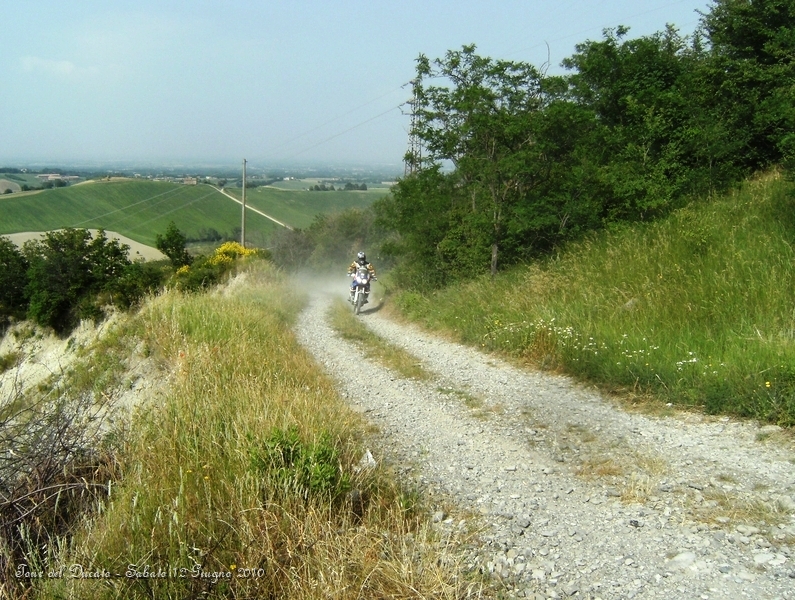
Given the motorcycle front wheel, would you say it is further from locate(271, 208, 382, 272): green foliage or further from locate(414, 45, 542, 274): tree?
locate(271, 208, 382, 272): green foliage

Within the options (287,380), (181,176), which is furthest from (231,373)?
(181,176)

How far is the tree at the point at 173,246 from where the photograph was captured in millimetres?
30536

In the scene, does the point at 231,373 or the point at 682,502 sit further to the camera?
the point at 231,373

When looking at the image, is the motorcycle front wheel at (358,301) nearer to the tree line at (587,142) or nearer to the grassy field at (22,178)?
the tree line at (587,142)

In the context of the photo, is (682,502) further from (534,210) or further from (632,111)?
(632,111)

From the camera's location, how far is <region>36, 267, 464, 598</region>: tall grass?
3.28 metres

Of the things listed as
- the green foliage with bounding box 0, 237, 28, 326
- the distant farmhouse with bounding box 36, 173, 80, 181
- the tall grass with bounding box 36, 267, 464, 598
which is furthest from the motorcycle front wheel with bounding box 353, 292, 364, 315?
the distant farmhouse with bounding box 36, 173, 80, 181

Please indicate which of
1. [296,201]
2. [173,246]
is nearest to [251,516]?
[173,246]

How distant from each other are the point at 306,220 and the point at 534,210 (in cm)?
4297

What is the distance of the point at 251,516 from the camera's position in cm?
374

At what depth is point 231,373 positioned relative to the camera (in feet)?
23.2

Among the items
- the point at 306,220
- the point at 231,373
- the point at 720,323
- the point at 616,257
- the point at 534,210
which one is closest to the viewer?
the point at 231,373

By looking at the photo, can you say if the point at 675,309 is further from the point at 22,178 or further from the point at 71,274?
the point at 22,178

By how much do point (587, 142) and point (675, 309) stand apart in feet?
24.8
